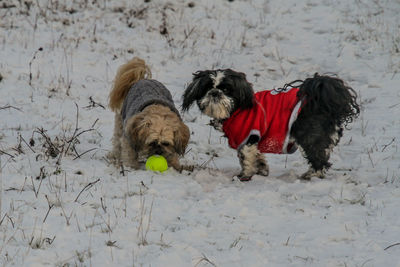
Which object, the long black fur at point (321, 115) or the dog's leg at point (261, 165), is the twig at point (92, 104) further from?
the long black fur at point (321, 115)

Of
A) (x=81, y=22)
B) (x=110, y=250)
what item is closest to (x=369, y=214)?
(x=110, y=250)

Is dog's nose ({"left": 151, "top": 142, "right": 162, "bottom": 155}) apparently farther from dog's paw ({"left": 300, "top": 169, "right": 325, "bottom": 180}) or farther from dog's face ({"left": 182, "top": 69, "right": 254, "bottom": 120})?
dog's paw ({"left": 300, "top": 169, "right": 325, "bottom": 180})

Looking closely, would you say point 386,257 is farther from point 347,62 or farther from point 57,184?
point 347,62

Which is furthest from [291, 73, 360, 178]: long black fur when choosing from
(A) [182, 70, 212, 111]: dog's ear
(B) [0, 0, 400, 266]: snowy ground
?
(A) [182, 70, 212, 111]: dog's ear

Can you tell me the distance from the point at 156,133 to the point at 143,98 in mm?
814

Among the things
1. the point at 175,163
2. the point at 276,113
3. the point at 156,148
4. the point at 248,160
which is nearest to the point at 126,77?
the point at 156,148

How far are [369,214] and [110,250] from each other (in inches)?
99.9

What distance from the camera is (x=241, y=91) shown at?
5559 millimetres

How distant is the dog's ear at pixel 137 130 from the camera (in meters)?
5.75

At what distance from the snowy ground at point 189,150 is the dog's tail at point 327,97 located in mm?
854

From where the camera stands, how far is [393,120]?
7.73 m

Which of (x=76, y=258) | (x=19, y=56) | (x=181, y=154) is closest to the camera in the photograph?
(x=76, y=258)

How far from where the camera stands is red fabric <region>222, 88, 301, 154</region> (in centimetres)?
571

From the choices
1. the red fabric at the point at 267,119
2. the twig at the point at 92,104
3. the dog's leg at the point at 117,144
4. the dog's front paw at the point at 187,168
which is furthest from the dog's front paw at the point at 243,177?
the twig at the point at 92,104
